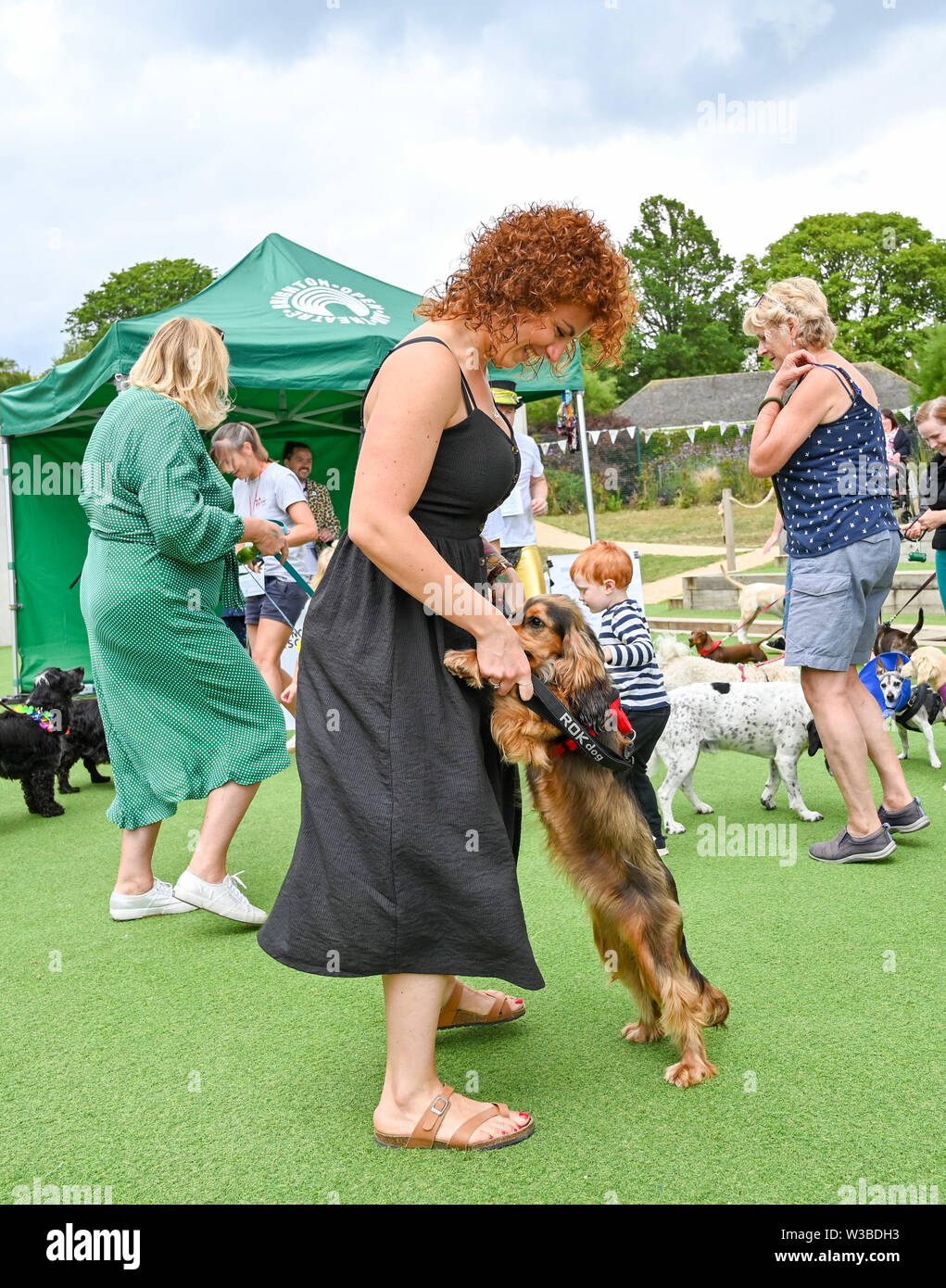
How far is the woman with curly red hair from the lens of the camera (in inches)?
86.4

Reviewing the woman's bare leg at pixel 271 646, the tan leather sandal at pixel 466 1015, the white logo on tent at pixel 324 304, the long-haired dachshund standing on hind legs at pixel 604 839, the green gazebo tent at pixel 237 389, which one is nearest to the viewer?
the long-haired dachshund standing on hind legs at pixel 604 839

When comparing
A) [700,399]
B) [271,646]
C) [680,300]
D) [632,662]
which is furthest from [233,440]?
[680,300]

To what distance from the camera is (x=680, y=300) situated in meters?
70.8

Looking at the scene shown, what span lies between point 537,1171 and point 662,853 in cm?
253

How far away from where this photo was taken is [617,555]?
14.0ft

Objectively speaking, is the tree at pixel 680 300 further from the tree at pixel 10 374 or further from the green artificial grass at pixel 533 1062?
the green artificial grass at pixel 533 1062

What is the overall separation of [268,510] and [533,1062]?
15.5 feet

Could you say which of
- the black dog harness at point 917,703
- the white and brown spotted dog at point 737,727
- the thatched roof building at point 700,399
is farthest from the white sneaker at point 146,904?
the thatched roof building at point 700,399

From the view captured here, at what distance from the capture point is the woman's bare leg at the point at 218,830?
389 cm

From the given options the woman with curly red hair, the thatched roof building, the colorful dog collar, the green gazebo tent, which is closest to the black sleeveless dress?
the woman with curly red hair

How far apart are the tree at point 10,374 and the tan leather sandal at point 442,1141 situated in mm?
54170

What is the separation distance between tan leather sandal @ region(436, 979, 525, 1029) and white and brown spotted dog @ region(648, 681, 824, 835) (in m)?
2.22

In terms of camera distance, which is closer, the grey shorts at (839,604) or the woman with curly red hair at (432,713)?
the woman with curly red hair at (432,713)

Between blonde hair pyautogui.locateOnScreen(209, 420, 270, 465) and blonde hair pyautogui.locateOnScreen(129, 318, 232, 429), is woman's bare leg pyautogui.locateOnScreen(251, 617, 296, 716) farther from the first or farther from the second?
blonde hair pyautogui.locateOnScreen(129, 318, 232, 429)
